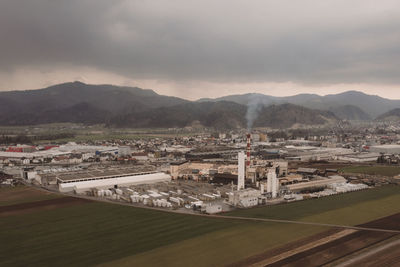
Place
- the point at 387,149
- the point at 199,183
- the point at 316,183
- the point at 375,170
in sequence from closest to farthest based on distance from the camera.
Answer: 1. the point at 316,183
2. the point at 199,183
3. the point at 375,170
4. the point at 387,149

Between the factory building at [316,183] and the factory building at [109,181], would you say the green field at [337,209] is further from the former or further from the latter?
the factory building at [109,181]

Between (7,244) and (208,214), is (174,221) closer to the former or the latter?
(208,214)

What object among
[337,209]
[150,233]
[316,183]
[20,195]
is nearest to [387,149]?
[316,183]

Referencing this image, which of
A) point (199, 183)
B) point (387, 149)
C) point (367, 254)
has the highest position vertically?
point (387, 149)

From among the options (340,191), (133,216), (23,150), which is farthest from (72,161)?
(340,191)

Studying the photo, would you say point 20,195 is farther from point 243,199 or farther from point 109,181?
point 243,199

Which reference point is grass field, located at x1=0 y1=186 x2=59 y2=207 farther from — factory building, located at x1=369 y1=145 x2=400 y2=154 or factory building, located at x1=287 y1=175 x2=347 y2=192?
factory building, located at x1=369 y1=145 x2=400 y2=154

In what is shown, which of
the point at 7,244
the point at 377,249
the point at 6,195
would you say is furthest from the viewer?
the point at 6,195
